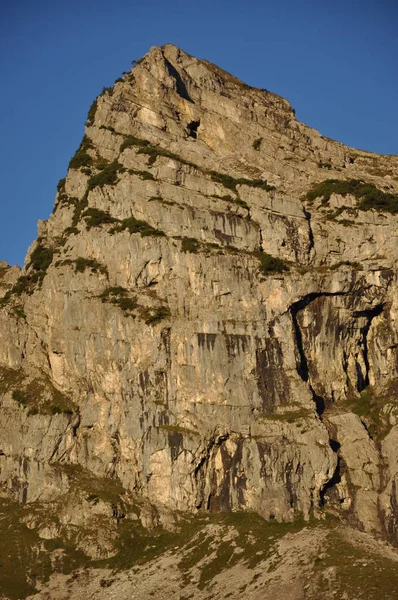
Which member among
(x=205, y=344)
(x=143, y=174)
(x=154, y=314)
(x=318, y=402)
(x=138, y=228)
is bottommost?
(x=318, y=402)

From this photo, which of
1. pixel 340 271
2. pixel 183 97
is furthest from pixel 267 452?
pixel 183 97

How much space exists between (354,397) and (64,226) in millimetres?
45356

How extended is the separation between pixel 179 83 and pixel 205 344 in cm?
5664

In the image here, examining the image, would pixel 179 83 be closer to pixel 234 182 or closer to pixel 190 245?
pixel 234 182

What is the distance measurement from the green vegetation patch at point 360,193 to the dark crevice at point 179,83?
Result: 28297mm

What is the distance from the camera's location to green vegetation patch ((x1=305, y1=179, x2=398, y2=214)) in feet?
426

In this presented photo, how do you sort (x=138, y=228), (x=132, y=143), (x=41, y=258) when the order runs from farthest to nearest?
1. (x=132, y=143)
2. (x=41, y=258)
3. (x=138, y=228)

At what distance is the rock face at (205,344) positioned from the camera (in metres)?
110

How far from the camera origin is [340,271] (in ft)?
396

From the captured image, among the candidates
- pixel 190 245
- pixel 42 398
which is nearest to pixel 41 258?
pixel 42 398

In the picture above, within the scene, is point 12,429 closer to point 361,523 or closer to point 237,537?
point 237,537

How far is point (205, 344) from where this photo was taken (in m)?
115

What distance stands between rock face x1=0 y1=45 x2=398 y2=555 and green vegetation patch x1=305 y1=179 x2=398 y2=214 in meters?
0.26

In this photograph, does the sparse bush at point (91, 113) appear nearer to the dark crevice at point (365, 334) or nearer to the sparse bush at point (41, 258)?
the sparse bush at point (41, 258)
